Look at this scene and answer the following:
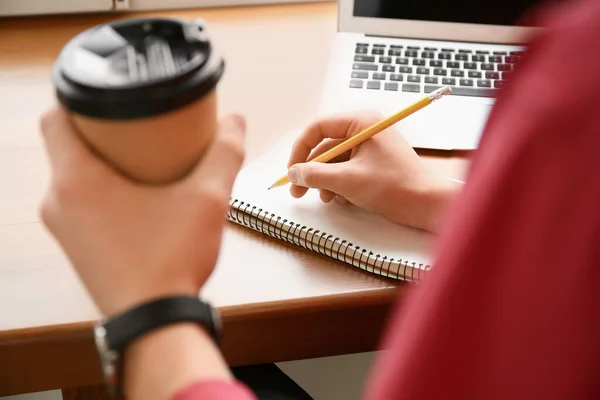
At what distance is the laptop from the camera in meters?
0.86

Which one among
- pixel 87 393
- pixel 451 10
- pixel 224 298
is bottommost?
pixel 87 393

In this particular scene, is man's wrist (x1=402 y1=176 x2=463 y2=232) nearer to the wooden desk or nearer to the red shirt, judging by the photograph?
the wooden desk

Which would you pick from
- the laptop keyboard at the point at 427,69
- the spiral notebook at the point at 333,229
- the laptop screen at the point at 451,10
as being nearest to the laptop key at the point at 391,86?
the laptop keyboard at the point at 427,69

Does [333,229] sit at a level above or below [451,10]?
below

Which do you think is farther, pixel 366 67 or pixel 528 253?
pixel 366 67

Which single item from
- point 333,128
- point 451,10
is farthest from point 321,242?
point 451,10

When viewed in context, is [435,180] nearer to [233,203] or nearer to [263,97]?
[233,203]

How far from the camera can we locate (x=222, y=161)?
46 cm

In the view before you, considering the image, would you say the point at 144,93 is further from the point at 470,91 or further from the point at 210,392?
the point at 470,91

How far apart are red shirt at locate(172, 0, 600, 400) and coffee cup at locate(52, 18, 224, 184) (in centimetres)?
19

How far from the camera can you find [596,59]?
248 millimetres

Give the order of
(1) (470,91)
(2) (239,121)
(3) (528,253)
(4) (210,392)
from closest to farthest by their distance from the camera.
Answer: (3) (528,253)
(4) (210,392)
(2) (239,121)
(1) (470,91)

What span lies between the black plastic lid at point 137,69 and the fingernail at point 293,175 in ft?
0.73

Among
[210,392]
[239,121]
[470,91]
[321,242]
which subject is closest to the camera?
[210,392]
